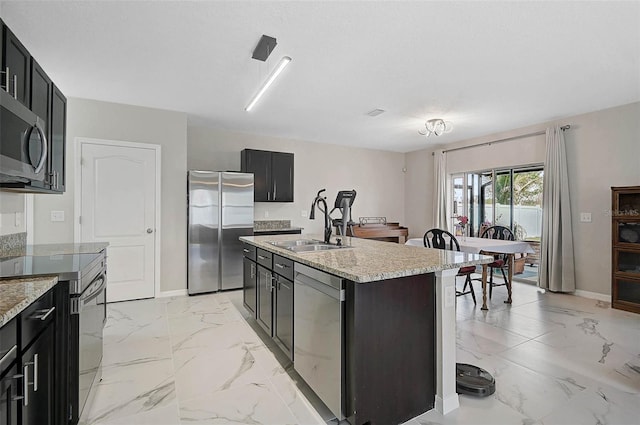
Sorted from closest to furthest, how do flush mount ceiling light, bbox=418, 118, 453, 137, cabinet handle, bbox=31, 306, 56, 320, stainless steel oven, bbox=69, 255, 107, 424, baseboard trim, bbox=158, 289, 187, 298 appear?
cabinet handle, bbox=31, 306, 56, 320
stainless steel oven, bbox=69, 255, 107, 424
baseboard trim, bbox=158, 289, 187, 298
flush mount ceiling light, bbox=418, 118, 453, 137

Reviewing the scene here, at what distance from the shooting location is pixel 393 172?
7336 mm

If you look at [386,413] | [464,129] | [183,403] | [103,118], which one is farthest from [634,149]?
[103,118]

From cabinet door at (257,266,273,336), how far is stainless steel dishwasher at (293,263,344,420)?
0.51 m

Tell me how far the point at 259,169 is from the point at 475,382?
4.24 m

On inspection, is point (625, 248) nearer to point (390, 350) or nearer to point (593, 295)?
point (593, 295)

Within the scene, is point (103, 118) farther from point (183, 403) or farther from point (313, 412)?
point (313, 412)

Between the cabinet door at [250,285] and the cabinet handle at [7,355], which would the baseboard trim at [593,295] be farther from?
the cabinet handle at [7,355]

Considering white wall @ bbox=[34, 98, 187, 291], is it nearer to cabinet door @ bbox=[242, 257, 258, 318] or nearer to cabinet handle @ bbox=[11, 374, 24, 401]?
cabinet door @ bbox=[242, 257, 258, 318]

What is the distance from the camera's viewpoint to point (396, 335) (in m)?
1.75

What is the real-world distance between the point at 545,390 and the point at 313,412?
154 centimetres

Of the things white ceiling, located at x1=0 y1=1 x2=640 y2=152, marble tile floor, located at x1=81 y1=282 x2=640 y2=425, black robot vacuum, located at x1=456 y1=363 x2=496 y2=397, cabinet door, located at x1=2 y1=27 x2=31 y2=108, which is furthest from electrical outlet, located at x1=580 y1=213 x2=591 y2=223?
cabinet door, located at x1=2 y1=27 x2=31 y2=108

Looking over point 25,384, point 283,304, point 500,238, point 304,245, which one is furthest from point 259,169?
point 25,384

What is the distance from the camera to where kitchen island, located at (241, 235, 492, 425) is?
64.1 inches

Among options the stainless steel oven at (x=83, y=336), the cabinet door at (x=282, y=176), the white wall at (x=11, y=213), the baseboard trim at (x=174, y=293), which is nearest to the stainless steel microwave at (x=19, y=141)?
the stainless steel oven at (x=83, y=336)
